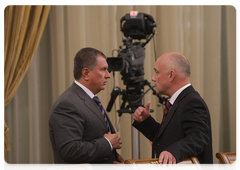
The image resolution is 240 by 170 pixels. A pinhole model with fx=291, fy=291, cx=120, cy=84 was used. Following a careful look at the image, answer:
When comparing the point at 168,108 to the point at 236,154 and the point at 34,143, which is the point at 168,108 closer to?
the point at 236,154

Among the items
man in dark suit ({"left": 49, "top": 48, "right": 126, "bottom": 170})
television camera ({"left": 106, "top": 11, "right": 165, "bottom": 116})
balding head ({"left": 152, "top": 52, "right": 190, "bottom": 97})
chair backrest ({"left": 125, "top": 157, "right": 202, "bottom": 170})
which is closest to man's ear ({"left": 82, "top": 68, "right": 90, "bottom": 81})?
man in dark suit ({"left": 49, "top": 48, "right": 126, "bottom": 170})

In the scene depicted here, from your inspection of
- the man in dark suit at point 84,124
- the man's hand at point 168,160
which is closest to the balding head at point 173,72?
the man in dark suit at point 84,124

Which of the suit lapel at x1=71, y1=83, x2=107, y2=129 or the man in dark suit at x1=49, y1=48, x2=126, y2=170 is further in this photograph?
the suit lapel at x1=71, y1=83, x2=107, y2=129

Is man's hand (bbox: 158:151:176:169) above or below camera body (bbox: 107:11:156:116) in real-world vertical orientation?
below

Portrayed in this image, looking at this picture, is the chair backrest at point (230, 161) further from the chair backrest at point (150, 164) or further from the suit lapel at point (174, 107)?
the suit lapel at point (174, 107)

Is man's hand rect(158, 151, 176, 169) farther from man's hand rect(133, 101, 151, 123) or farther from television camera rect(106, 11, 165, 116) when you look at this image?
television camera rect(106, 11, 165, 116)

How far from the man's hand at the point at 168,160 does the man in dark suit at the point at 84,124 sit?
413 millimetres

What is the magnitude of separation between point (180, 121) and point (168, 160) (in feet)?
0.93

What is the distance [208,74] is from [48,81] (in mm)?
1893

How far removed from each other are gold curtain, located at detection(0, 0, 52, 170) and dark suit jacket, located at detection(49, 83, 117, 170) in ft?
4.34

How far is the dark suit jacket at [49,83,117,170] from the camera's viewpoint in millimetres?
1611

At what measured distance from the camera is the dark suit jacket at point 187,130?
1.48 meters

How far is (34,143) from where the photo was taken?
317cm

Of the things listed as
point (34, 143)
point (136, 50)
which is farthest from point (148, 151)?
point (136, 50)
